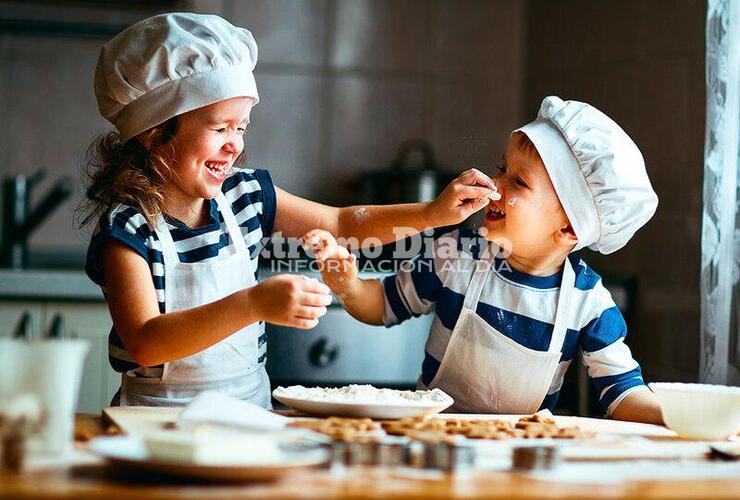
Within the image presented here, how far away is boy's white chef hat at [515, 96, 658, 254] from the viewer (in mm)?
1481

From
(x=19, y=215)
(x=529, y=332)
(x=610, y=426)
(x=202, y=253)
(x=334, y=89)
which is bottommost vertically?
(x=610, y=426)

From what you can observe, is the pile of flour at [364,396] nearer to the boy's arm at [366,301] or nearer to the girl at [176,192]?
the girl at [176,192]

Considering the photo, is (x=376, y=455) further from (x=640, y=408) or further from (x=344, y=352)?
(x=344, y=352)

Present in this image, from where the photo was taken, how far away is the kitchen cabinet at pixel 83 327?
219cm

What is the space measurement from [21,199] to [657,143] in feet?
5.34

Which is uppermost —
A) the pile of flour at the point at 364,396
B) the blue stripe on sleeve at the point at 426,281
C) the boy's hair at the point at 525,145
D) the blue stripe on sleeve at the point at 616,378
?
the boy's hair at the point at 525,145

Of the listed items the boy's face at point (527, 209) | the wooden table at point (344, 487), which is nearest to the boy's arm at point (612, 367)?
the boy's face at point (527, 209)

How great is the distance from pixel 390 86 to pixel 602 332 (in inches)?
63.1

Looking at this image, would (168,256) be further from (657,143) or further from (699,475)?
(657,143)

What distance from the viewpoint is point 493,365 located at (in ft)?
4.92

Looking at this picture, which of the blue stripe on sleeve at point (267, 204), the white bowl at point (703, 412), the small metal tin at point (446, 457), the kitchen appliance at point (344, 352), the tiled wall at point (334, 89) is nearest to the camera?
the small metal tin at point (446, 457)

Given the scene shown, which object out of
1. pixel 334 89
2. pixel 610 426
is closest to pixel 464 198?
pixel 610 426

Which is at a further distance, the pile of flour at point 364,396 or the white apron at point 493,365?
the white apron at point 493,365

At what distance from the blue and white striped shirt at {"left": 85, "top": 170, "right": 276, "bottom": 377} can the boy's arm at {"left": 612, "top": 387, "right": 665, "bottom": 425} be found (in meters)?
0.56
